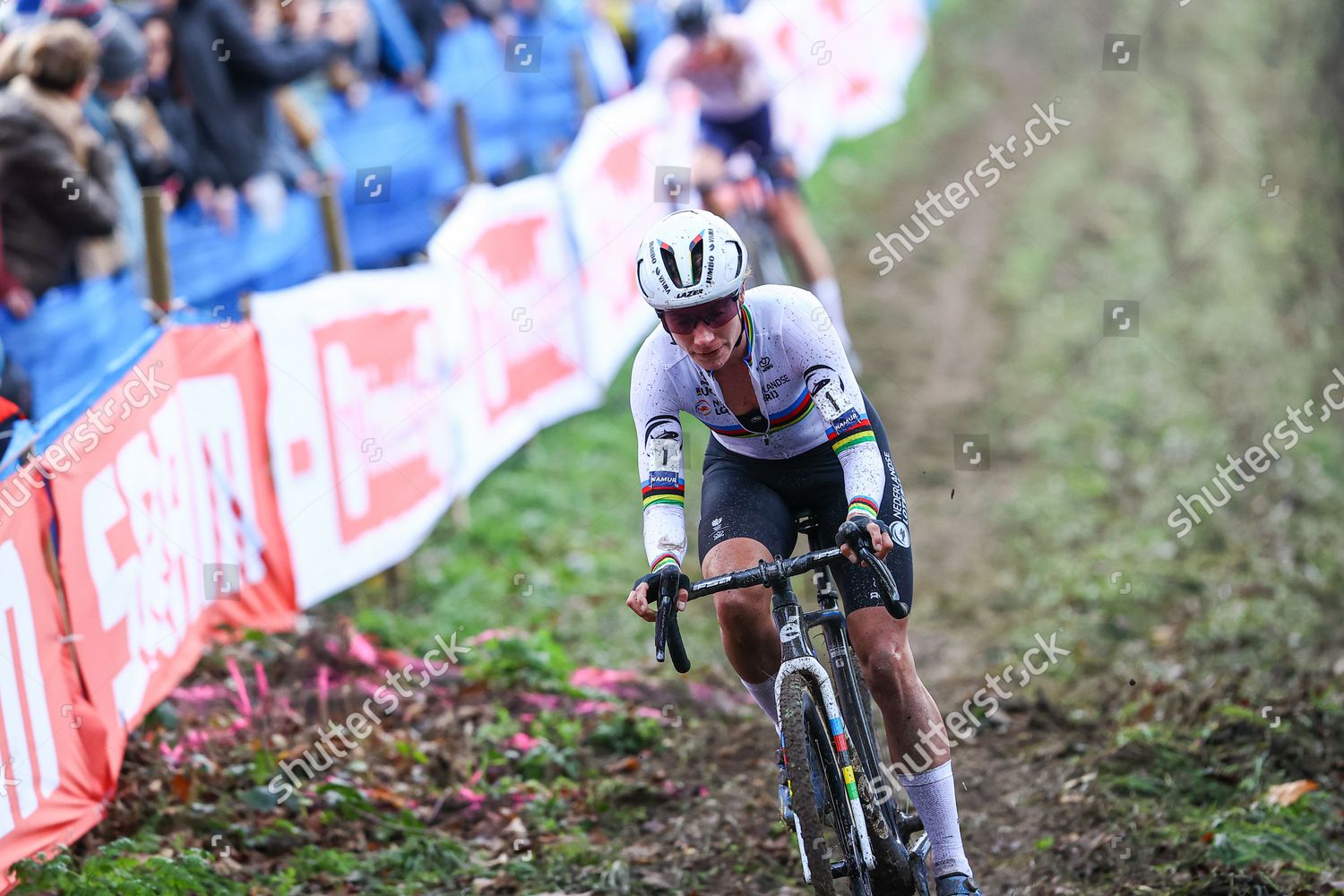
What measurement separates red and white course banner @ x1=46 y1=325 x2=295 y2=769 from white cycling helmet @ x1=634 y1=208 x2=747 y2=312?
258 cm

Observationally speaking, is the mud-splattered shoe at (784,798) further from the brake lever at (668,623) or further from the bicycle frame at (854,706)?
the brake lever at (668,623)

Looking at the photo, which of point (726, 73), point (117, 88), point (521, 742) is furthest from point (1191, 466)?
point (117, 88)

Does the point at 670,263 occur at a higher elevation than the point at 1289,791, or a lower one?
higher

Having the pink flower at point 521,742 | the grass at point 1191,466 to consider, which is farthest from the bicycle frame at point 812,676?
the pink flower at point 521,742

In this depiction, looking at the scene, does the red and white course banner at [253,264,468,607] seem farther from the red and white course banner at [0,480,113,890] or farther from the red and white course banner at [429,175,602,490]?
the red and white course banner at [0,480,113,890]

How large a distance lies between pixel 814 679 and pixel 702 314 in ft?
4.26

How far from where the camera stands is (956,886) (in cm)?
493

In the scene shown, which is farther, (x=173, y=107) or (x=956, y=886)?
(x=173, y=107)

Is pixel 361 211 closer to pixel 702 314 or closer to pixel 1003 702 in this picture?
pixel 1003 702

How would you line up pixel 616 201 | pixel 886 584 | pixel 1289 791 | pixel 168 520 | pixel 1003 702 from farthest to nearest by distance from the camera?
pixel 616 201 < pixel 1003 702 < pixel 168 520 < pixel 1289 791 < pixel 886 584

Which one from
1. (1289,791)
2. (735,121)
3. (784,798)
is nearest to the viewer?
(784,798)

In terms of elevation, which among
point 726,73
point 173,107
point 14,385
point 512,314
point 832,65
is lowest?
point 14,385

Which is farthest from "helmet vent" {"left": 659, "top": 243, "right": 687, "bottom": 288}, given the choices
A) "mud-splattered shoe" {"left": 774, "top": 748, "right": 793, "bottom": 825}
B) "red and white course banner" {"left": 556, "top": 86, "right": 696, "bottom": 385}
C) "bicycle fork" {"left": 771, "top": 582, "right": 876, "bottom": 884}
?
"red and white course banner" {"left": 556, "top": 86, "right": 696, "bottom": 385}

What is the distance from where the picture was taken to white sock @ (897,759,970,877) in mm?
4992
